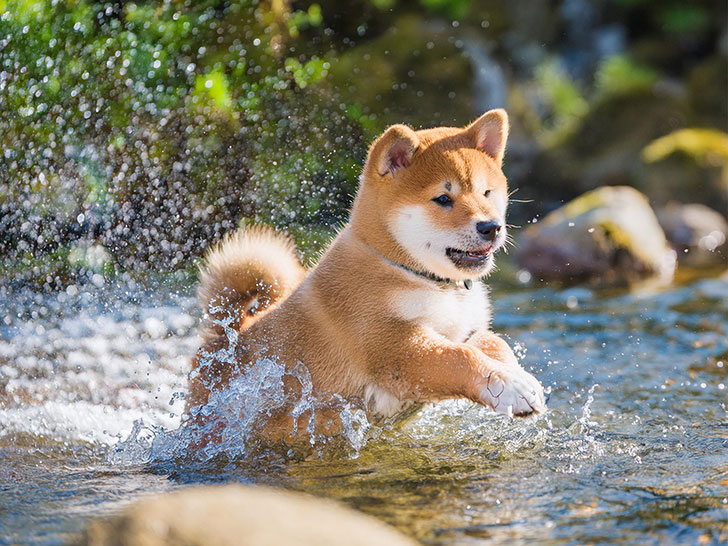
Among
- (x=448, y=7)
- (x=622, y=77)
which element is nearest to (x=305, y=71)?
(x=448, y=7)

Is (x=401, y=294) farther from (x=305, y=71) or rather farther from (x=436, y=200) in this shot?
(x=305, y=71)

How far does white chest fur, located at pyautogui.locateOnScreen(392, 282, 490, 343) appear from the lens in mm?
3869

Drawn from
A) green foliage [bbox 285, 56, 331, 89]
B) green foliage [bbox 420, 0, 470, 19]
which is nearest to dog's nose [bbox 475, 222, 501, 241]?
green foliage [bbox 285, 56, 331, 89]

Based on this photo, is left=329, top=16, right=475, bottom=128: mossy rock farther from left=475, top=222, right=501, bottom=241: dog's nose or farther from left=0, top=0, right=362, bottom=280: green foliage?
left=475, top=222, right=501, bottom=241: dog's nose

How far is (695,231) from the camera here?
1032 centimetres

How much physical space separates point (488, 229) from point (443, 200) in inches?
9.8

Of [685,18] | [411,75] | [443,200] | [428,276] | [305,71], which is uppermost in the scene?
[685,18]

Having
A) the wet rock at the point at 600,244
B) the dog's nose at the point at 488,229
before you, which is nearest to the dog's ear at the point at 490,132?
the dog's nose at the point at 488,229

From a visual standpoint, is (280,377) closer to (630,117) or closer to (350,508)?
(350,508)

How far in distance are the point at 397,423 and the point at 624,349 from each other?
244 centimetres

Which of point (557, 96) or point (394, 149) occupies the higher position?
point (557, 96)

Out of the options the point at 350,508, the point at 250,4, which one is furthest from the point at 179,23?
the point at 350,508

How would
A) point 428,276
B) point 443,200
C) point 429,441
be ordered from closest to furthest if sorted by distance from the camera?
point 443,200 → point 428,276 → point 429,441

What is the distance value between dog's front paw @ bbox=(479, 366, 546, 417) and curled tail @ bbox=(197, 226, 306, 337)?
1.27 meters
